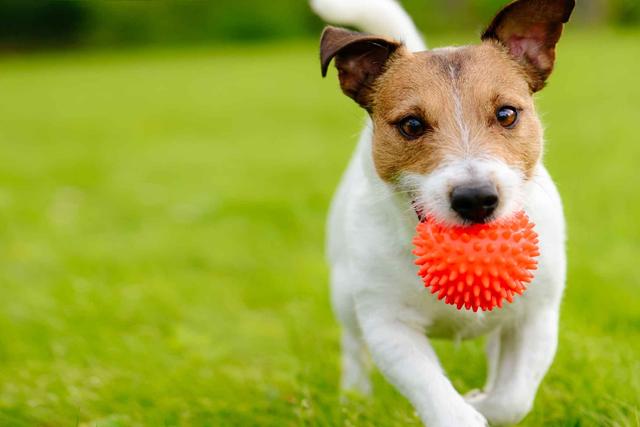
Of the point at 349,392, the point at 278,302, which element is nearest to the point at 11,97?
the point at 278,302

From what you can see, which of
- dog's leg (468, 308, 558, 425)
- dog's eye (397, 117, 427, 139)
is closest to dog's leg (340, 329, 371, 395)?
dog's leg (468, 308, 558, 425)

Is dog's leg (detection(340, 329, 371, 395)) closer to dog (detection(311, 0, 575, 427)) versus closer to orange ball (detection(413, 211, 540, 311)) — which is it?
dog (detection(311, 0, 575, 427))

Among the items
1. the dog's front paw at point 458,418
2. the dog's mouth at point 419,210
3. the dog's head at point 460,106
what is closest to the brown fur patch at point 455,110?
the dog's head at point 460,106

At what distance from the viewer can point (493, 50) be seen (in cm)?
351

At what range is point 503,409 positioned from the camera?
10.6ft

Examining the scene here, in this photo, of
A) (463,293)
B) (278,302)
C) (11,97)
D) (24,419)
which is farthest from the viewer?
(11,97)

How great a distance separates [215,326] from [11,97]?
→ 18.6 m

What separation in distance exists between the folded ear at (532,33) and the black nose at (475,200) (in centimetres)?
88

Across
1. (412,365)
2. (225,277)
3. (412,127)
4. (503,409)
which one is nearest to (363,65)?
(412,127)

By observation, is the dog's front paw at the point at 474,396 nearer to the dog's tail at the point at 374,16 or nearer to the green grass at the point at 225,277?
the green grass at the point at 225,277

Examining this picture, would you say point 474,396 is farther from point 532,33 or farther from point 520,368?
point 532,33

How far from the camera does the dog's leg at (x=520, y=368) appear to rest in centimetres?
325

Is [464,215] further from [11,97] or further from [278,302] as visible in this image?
[11,97]

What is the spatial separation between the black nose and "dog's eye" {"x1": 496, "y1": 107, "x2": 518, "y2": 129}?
47 centimetres
